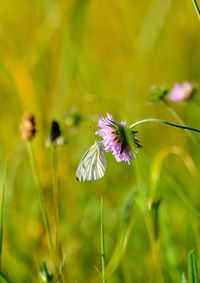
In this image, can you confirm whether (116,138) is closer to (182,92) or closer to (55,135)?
(55,135)

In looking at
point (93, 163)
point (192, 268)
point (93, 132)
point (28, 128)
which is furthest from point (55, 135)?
point (93, 132)

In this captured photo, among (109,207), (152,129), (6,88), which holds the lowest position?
(109,207)

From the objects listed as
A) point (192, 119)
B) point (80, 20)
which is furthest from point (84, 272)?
point (80, 20)

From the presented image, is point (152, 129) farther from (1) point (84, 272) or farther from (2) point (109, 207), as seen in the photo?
(1) point (84, 272)

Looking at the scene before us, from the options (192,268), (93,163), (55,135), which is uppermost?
(55,135)

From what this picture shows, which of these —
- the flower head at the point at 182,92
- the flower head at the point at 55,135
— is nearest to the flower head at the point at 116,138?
the flower head at the point at 55,135

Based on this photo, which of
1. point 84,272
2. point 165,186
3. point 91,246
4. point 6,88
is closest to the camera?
point 84,272
